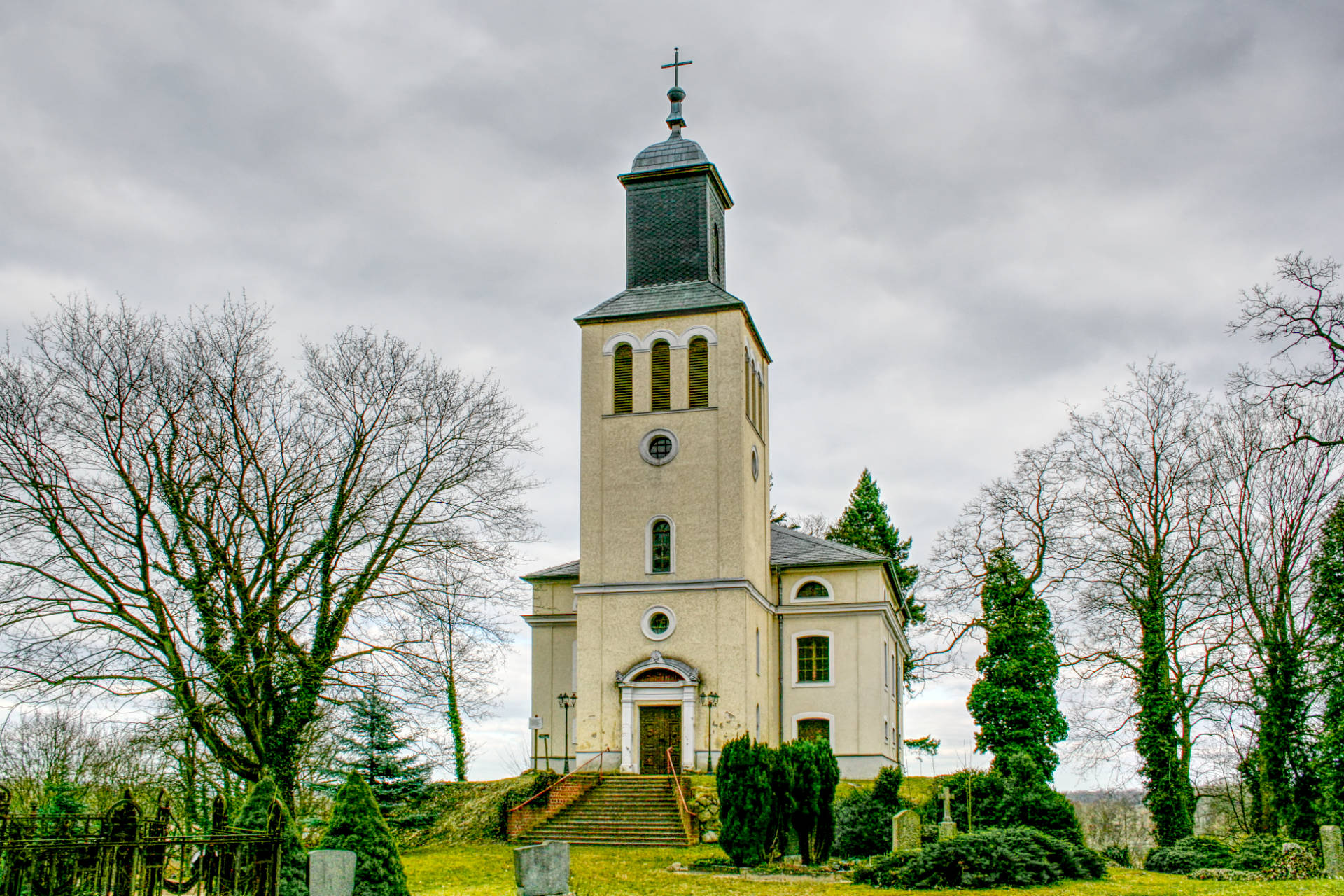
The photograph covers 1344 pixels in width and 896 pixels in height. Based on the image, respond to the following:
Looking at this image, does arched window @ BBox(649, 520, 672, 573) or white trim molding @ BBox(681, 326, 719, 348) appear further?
white trim molding @ BBox(681, 326, 719, 348)

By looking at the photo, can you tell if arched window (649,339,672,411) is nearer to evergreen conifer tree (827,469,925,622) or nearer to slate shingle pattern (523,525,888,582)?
slate shingle pattern (523,525,888,582)

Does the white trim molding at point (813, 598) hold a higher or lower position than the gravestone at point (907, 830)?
higher

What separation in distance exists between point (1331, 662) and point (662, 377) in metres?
17.5

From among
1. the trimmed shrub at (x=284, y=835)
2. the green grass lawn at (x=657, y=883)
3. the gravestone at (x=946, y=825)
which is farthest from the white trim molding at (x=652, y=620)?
the trimmed shrub at (x=284, y=835)

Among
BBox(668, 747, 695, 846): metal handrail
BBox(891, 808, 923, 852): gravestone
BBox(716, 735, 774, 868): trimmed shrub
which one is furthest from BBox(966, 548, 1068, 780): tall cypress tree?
BBox(716, 735, 774, 868): trimmed shrub

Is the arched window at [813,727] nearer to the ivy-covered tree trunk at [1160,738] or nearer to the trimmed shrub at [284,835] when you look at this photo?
the ivy-covered tree trunk at [1160,738]

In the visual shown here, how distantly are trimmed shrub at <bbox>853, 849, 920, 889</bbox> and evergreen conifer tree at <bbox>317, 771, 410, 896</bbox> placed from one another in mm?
6445

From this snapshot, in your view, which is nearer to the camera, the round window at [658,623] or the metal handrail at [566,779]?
the metal handrail at [566,779]

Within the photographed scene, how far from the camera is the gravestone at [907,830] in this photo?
62.0ft

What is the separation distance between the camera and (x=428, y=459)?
81.2 feet

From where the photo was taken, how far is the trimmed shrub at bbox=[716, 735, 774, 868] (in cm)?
1930

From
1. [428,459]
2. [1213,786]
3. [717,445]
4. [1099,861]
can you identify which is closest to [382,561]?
[428,459]

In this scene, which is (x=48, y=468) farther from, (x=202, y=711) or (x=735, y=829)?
(x=735, y=829)

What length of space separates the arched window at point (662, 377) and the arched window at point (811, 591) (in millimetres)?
6851
